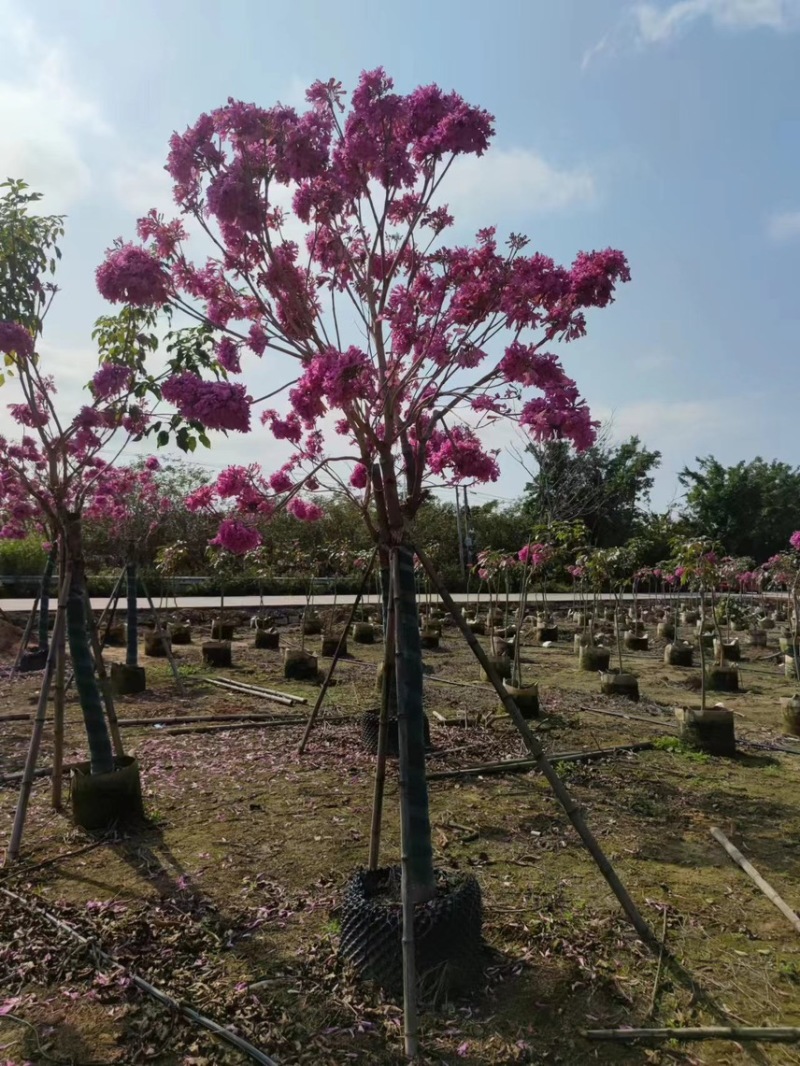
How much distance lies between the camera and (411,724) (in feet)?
11.1

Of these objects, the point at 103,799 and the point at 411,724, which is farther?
the point at 103,799

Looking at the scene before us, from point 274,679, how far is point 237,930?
7.23 metres

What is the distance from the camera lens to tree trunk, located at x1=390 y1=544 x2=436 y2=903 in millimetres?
3311

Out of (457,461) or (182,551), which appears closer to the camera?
(457,461)

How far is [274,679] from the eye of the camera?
35.7ft

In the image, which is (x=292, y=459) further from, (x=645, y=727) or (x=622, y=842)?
(x=645, y=727)

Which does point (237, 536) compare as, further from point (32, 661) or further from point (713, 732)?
point (32, 661)

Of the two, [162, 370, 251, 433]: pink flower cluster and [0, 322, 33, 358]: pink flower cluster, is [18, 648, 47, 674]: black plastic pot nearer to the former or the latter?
[0, 322, 33, 358]: pink flower cluster

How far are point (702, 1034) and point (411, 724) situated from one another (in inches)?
61.9

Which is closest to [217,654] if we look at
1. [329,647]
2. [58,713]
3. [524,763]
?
[329,647]

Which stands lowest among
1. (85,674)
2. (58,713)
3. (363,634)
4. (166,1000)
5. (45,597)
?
(166,1000)

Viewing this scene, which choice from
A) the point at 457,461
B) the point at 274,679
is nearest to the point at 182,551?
the point at 274,679

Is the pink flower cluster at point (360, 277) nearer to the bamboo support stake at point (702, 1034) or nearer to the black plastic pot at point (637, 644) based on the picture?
the bamboo support stake at point (702, 1034)

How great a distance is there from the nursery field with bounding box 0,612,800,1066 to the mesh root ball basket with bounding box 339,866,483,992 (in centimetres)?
8
